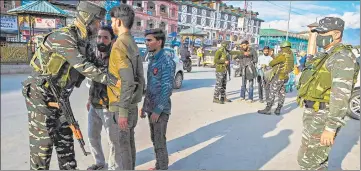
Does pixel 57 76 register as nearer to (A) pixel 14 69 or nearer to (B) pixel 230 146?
(B) pixel 230 146

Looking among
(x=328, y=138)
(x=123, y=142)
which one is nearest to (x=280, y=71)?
(x=328, y=138)

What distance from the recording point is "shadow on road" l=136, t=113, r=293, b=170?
358 cm

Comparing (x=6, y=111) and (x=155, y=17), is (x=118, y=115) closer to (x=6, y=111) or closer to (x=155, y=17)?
(x=6, y=111)

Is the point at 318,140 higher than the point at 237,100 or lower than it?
higher

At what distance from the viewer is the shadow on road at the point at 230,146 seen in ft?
Answer: 11.8

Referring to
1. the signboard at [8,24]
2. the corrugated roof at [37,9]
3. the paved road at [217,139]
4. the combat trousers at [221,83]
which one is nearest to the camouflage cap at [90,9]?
the paved road at [217,139]

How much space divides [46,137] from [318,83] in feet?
8.96

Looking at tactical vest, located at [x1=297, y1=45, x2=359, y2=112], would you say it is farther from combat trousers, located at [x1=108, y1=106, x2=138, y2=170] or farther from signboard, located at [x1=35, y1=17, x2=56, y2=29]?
signboard, located at [x1=35, y1=17, x2=56, y2=29]

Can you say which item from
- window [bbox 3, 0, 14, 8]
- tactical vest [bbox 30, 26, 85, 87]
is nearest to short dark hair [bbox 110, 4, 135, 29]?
tactical vest [bbox 30, 26, 85, 87]

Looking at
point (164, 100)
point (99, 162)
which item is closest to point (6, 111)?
point (99, 162)

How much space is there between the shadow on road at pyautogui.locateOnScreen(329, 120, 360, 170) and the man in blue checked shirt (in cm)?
242

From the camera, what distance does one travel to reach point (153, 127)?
9.94 ft

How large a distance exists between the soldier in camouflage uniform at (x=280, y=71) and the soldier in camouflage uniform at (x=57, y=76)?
4.97 metres

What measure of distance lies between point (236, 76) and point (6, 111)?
11.3 m
